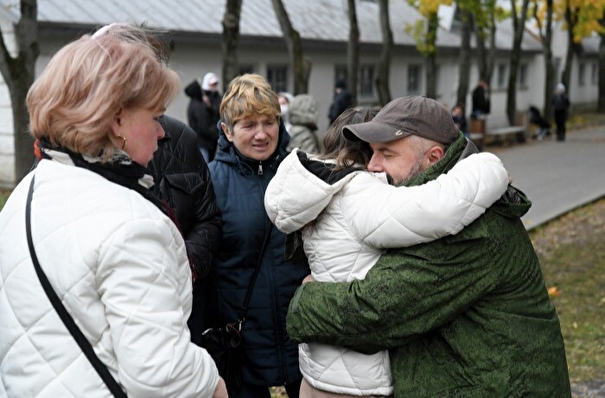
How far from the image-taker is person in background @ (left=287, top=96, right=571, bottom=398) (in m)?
2.64

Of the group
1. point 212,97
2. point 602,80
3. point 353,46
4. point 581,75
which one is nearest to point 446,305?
point 212,97

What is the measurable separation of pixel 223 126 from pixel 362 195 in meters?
1.23

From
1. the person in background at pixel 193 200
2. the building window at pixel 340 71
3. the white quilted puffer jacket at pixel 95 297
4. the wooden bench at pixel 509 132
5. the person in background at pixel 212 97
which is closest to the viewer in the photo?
the white quilted puffer jacket at pixel 95 297

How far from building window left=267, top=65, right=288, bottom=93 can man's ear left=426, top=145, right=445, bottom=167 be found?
71.3 ft

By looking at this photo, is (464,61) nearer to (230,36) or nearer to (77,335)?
(230,36)

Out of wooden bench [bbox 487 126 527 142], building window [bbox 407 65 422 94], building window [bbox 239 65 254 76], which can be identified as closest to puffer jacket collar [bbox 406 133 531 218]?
building window [bbox 239 65 254 76]

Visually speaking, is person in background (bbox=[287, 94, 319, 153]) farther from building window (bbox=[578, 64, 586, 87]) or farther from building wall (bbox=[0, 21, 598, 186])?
building window (bbox=[578, 64, 586, 87])

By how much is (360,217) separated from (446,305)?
374mm

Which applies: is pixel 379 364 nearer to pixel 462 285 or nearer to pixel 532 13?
pixel 462 285

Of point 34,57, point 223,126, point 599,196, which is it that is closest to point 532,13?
point 599,196

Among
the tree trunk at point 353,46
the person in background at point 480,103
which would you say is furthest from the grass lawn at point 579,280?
the person in background at point 480,103

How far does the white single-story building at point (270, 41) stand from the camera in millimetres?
16844

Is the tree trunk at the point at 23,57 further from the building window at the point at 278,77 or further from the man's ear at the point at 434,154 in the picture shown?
the building window at the point at 278,77

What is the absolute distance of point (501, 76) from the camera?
41.8m
